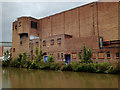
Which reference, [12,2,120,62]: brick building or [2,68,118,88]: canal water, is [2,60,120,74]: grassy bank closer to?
[2,68,118,88]: canal water

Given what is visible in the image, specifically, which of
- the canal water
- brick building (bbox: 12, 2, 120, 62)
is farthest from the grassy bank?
brick building (bbox: 12, 2, 120, 62)

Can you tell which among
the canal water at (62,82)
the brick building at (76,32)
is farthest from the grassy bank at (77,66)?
the brick building at (76,32)

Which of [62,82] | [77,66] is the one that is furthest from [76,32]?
[62,82]

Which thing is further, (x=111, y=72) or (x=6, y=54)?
(x=6, y=54)

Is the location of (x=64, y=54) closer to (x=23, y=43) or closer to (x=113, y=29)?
(x=113, y=29)

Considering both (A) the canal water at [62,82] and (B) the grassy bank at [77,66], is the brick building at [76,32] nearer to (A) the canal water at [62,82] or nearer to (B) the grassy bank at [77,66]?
(B) the grassy bank at [77,66]

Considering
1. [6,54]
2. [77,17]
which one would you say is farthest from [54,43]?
[6,54]

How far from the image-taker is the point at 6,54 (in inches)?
1502

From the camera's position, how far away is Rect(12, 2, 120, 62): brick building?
22.6 metres

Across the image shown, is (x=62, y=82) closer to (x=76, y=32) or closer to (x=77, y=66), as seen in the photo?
(x=77, y=66)

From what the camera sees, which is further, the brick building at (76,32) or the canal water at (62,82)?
the brick building at (76,32)

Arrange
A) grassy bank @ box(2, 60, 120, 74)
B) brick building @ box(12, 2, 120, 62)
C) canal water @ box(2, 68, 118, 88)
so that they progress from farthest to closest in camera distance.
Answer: brick building @ box(12, 2, 120, 62)
grassy bank @ box(2, 60, 120, 74)
canal water @ box(2, 68, 118, 88)

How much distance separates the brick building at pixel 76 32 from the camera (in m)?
22.6

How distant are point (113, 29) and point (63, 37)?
369 inches
